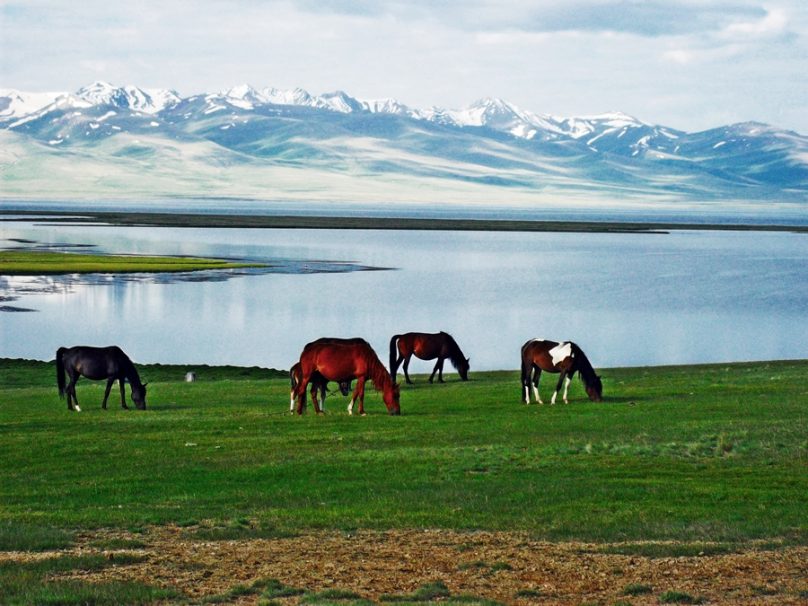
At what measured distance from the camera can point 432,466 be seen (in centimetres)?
2016

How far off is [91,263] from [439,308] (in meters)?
36.8

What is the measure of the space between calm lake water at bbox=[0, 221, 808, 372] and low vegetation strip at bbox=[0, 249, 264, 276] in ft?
19.8

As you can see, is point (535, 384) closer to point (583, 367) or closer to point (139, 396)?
point (583, 367)

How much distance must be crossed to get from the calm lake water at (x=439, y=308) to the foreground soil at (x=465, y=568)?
3855 centimetres

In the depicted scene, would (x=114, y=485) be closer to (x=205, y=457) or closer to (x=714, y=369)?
(x=205, y=457)

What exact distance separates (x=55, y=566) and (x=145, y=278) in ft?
281

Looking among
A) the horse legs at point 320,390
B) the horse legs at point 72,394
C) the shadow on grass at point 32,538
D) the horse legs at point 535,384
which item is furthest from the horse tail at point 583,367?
the shadow on grass at point 32,538

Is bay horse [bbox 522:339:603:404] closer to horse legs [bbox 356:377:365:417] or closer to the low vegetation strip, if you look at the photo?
horse legs [bbox 356:377:365:417]

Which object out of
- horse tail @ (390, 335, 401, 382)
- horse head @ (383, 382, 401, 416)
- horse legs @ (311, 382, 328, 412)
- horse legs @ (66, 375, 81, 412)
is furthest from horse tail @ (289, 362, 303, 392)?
horse tail @ (390, 335, 401, 382)

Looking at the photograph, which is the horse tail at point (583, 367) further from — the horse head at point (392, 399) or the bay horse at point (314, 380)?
the bay horse at point (314, 380)

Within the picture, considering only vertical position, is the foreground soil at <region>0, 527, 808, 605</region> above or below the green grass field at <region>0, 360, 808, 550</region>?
below

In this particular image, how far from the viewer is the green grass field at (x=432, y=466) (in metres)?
15.9

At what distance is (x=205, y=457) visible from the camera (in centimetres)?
2167

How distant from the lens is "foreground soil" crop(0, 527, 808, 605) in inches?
477
